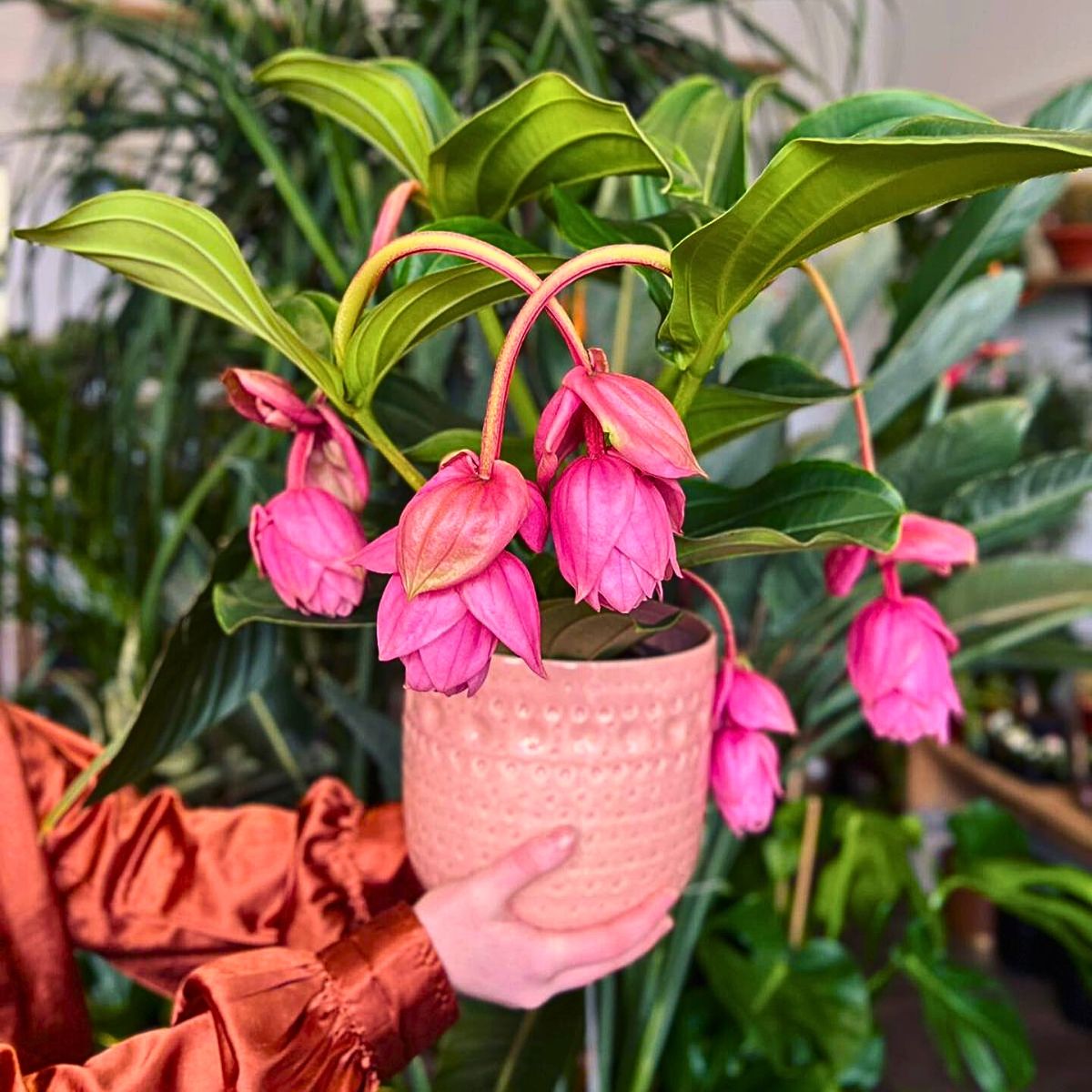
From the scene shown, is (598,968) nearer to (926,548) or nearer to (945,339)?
(926,548)

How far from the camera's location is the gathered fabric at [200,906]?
480mm

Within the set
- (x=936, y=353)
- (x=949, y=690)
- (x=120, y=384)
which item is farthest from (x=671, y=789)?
(x=120, y=384)

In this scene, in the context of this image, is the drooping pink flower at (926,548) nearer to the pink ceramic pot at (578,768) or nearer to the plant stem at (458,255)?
the pink ceramic pot at (578,768)

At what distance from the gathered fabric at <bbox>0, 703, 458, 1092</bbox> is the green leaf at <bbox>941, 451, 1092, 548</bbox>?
15.0 inches

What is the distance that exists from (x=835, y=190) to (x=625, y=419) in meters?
0.08

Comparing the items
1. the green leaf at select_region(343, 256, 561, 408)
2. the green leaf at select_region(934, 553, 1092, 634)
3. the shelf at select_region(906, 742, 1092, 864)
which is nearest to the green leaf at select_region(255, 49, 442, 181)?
the green leaf at select_region(343, 256, 561, 408)

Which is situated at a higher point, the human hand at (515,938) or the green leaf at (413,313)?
the green leaf at (413,313)

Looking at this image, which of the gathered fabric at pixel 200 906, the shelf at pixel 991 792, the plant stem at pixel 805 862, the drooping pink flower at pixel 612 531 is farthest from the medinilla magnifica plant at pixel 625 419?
the shelf at pixel 991 792

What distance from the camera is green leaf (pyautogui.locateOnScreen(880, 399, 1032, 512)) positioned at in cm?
59

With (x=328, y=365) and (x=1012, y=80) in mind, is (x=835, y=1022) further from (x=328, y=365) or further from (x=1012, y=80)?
(x=1012, y=80)

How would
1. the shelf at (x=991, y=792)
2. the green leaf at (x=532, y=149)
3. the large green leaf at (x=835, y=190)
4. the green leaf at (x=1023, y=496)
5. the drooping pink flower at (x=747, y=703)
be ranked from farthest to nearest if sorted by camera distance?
the shelf at (x=991, y=792) → the green leaf at (x=1023, y=496) → the drooping pink flower at (x=747, y=703) → the green leaf at (x=532, y=149) → the large green leaf at (x=835, y=190)

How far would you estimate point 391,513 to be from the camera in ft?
1.54

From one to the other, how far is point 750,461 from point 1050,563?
21 centimetres

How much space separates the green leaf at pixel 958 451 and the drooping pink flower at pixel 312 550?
1.15 feet
